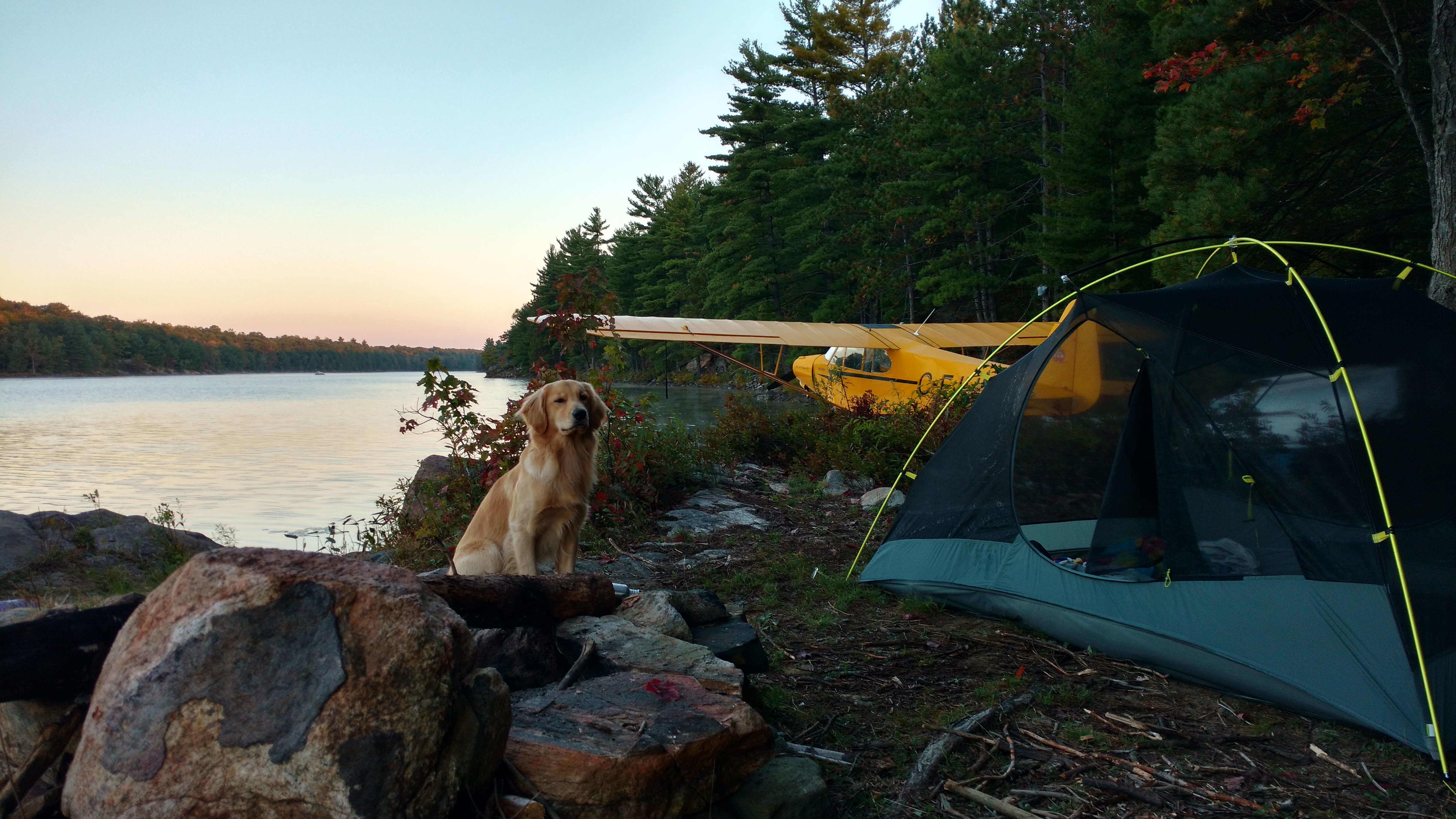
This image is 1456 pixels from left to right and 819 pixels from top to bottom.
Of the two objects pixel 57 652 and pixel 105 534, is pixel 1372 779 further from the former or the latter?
pixel 105 534

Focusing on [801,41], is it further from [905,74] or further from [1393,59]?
[1393,59]

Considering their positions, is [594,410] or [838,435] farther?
[838,435]

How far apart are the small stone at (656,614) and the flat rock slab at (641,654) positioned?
6.5 inches

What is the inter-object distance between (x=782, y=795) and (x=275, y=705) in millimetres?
1680

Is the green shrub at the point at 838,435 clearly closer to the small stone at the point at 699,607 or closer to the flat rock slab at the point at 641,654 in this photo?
the small stone at the point at 699,607

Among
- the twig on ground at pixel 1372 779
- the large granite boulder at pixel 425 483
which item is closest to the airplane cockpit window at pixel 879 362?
the large granite boulder at pixel 425 483

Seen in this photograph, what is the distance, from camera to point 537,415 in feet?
17.1

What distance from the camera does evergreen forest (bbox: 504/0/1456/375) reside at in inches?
389

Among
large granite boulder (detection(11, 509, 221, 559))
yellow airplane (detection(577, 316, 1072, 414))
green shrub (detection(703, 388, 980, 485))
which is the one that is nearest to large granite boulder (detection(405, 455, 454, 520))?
large granite boulder (detection(11, 509, 221, 559))

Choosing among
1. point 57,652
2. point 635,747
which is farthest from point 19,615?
point 635,747

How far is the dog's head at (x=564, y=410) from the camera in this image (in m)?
5.09

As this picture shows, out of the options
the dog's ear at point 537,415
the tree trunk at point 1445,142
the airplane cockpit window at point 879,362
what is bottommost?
the dog's ear at point 537,415

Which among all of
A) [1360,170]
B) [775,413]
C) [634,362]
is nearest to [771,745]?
[775,413]

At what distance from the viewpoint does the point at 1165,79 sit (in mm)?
11789
